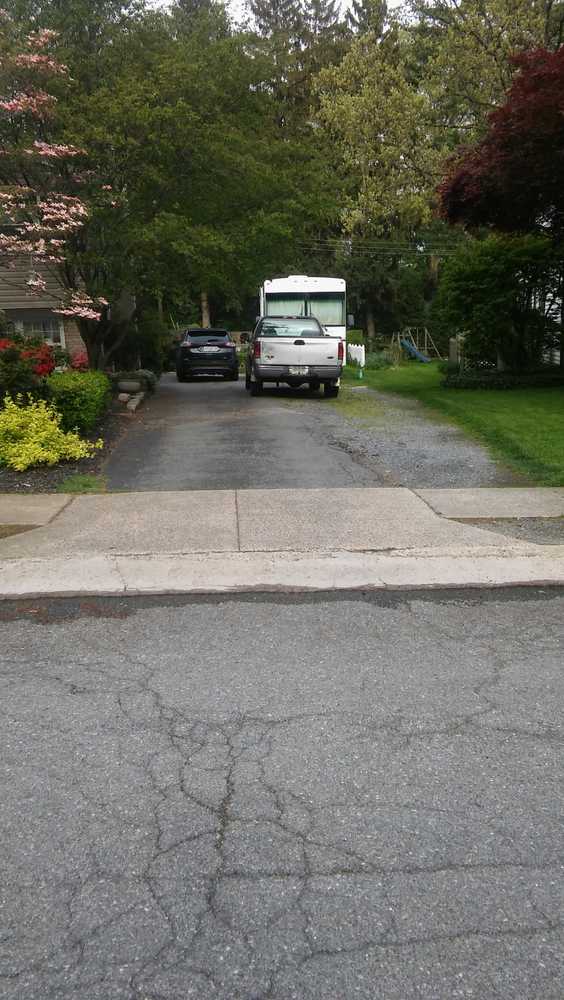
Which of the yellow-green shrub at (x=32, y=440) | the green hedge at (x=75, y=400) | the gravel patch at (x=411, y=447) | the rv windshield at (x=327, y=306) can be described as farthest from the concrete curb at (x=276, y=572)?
the rv windshield at (x=327, y=306)

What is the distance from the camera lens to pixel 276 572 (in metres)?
6.48

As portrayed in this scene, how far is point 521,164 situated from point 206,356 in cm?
1322

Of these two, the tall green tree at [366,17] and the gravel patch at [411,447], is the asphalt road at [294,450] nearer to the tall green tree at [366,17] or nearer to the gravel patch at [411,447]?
the gravel patch at [411,447]

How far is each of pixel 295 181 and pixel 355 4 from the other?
1510 inches

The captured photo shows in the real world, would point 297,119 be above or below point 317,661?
above

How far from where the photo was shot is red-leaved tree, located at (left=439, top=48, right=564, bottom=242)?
1449 cm

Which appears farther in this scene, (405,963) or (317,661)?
(317,661)

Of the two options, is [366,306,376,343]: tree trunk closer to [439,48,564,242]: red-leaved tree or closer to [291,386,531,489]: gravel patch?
[439,48,564,242]: red-leaved tree

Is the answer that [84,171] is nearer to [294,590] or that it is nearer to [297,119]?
[294,590]

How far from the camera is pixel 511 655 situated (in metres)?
4.88

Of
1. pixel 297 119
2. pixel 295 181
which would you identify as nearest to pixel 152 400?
pixel 295 181

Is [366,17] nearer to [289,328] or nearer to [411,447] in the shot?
[289,328]

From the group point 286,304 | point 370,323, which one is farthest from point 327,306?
point 370,323

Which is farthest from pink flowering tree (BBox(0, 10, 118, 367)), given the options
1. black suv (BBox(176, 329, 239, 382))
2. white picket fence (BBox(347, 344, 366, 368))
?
white picket fence (BBox(347, 344, 366, 368))
